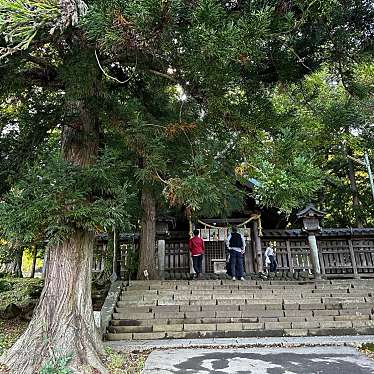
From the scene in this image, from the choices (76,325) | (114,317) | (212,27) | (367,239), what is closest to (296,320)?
(114,317)

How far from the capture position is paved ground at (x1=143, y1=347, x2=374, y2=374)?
180 inches

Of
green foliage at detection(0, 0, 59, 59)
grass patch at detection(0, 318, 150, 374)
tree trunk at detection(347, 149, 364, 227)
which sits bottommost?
grass patch at detection(0, 318, 150, 374)

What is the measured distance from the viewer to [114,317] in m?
7.50

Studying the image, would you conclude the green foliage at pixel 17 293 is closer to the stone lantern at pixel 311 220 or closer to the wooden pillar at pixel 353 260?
the stone lantern at pixel 311 220

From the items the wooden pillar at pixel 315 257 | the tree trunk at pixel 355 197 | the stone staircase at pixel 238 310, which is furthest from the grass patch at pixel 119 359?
the tree trunk at pixel 355 197

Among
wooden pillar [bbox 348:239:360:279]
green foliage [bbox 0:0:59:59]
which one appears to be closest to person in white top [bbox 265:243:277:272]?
wooden pillar [bbox 348:239:360:279]

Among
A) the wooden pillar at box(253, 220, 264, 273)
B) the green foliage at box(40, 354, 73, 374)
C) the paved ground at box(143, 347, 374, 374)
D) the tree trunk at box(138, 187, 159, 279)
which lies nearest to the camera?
the green foliage at box(40, 354, 73, 374)

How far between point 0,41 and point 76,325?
380cm

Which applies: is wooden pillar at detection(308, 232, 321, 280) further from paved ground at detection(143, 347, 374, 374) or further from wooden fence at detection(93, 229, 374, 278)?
paved ground at detection(143, 347, 374, 374)

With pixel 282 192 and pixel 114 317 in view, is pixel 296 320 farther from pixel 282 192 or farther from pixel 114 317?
pixel 282 192

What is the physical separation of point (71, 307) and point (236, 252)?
594cm

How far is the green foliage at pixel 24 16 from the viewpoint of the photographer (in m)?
2.75

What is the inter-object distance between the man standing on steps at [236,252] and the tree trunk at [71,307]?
5400 millimetres

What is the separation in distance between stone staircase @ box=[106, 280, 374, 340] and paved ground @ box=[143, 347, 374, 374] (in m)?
1.29
